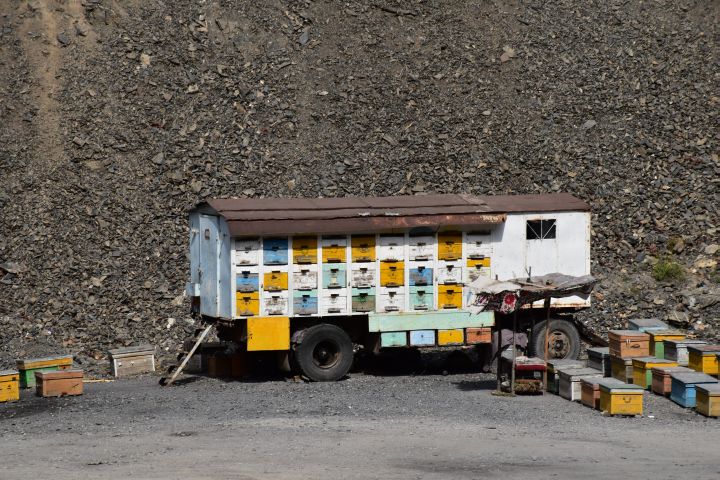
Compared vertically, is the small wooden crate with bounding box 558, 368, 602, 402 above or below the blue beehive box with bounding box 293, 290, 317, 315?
below

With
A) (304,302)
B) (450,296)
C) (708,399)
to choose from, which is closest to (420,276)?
(450,296)

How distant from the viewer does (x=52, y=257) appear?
2902cm

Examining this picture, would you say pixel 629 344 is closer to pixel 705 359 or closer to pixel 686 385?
pixel 705 359

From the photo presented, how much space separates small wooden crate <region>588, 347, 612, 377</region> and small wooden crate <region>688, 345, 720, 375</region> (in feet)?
5.53

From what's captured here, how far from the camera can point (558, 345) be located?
23891 mm

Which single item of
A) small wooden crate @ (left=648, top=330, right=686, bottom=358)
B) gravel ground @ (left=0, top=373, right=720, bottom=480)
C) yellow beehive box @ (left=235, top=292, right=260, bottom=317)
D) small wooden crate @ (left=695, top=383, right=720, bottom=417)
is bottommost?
gravel ground @ (left=0, top=373, right=720, bottom=480)

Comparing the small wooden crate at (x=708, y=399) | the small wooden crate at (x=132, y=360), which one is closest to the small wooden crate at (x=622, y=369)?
the small wooden crate at (x=708, y=399)

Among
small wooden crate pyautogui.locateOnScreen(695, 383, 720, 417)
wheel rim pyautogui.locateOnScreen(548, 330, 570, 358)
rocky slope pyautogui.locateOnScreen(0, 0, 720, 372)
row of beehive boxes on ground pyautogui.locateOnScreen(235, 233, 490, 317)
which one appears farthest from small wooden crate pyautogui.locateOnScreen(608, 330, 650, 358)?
rocky slope pyautogui.locateOnScreen(0, 0, 720, 372)

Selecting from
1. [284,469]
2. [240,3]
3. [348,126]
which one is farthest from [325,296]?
[240,3]

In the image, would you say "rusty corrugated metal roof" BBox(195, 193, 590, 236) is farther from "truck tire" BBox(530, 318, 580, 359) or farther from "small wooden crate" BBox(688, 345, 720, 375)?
"small wooden crate" BBox(688, 345, 720, 375)

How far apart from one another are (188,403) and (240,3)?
2191 cm

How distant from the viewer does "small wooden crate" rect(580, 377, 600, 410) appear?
64.5 ft

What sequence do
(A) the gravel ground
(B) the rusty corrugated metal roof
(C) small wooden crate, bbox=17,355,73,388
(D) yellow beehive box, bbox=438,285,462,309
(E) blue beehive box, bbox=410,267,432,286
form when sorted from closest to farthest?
(A) the gravel ground
(B) the rusty corrugated metal roof
(C) small wooden crate, bbox=17,355,73,388
(E) blue beehive box, bbox=410,267,432,286
(D) yellow beehive box, bbox=438,285,462,309

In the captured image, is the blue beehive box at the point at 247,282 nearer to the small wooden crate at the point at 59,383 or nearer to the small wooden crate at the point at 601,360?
the small wooden crate at the point at 59,383
